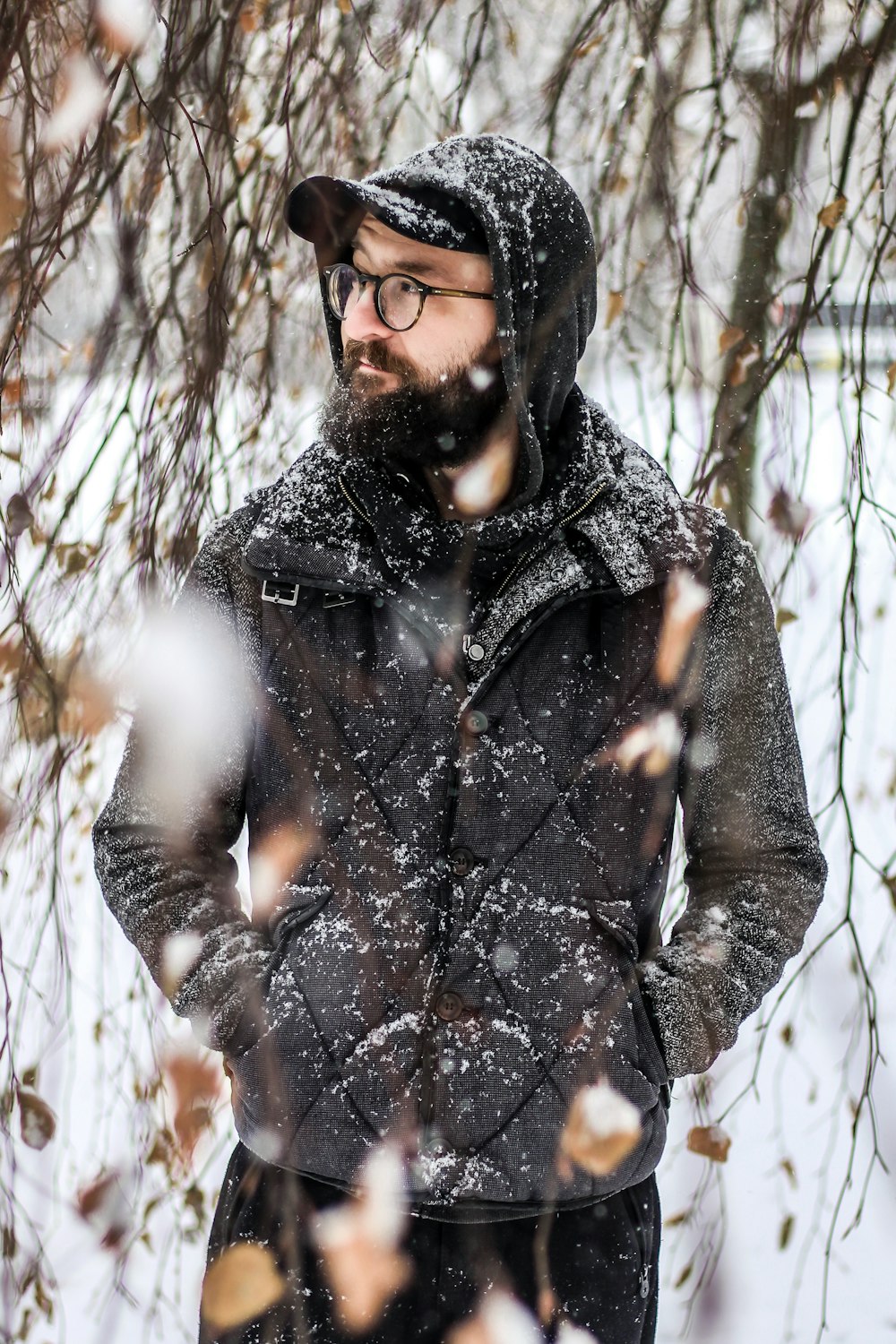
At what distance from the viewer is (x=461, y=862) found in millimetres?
1193

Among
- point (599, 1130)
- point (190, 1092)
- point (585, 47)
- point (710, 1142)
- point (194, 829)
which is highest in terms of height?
point (585, 47)

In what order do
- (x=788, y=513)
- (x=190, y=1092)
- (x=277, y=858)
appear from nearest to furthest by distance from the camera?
(x=277, y=858)
(x=788, y=513)
(x=190, y=1092)

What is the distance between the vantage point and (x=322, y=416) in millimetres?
1463

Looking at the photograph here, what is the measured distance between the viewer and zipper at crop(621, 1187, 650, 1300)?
124 centimetres

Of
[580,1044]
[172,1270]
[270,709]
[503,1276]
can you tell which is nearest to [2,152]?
[270,709]

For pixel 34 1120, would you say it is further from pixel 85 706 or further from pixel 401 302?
pixel 401 302

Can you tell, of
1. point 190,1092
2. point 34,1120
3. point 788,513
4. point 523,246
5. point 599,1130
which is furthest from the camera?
point 190,1092

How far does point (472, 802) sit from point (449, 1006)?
0.21 m

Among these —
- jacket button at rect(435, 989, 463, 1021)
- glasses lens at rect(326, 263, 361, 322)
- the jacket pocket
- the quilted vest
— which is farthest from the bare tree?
jacket button at rect(435, 989, 463, 1021)

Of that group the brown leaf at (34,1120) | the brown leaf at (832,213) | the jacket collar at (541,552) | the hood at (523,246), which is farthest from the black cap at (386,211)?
the brown leaf at (34,1120)

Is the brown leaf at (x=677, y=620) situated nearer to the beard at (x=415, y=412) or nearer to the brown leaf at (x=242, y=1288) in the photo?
the beard at (x=415, y=412)

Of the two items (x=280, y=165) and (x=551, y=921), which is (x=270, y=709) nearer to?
(x=551, y=921)

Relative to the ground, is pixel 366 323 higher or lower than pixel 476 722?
higher

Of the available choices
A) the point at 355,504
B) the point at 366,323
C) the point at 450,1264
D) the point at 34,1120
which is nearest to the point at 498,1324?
the point at 450,1264
